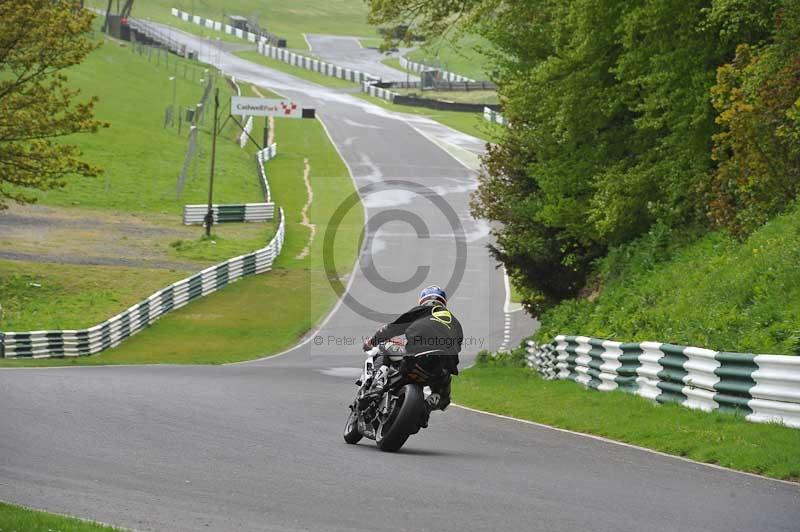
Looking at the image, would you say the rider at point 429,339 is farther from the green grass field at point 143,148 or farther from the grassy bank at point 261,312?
the green grass field at point 143,148

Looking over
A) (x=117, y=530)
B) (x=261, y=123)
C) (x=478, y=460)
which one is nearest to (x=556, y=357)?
(x=478, y=460)

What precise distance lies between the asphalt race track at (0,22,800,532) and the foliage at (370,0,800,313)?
833 cm

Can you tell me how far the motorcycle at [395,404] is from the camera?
12930mm

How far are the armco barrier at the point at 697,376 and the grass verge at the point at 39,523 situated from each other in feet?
27.0

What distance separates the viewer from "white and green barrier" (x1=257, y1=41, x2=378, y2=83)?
125 metres

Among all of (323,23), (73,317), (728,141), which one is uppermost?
(323,23)

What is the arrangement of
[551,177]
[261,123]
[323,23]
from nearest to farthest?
[551,177], [261,123], [323,23]

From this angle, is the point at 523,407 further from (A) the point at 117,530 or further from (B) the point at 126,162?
(B) the point at 126,162

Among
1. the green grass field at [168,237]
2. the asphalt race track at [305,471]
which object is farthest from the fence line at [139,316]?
the asphalt race track at [305,471]

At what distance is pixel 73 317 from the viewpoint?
37.6 meters

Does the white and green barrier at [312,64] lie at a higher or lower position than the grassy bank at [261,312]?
higher

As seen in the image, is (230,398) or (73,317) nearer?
(230,398)

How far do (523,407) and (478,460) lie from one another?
21.7ft

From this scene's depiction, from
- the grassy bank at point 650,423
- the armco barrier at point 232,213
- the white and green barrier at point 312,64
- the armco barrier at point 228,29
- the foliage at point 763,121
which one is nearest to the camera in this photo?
the grassy bank at point 650,423
